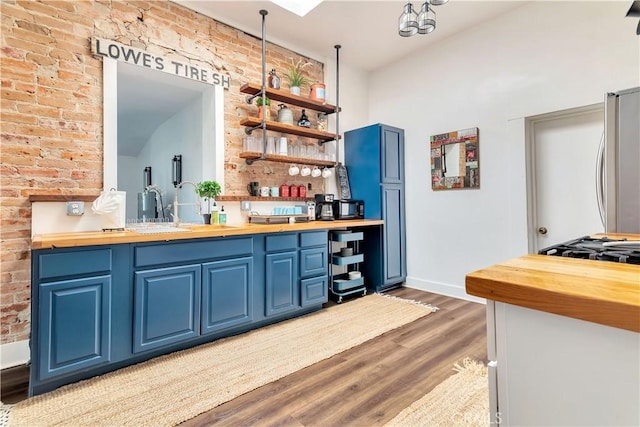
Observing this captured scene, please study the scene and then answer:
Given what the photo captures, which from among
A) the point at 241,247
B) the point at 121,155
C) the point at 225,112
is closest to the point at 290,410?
the point at 241,247

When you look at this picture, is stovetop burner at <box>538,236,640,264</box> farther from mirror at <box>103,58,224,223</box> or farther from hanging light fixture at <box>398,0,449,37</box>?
mirror at <box>103,58,224,223</box>

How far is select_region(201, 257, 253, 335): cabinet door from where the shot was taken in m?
2.38

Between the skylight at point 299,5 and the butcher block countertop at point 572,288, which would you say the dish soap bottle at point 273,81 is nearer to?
the skylight at point 299,5

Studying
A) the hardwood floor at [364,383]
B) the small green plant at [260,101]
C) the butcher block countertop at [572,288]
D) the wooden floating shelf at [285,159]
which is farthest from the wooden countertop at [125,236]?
the butcher block countertop at [572,288]

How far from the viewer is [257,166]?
3549mm

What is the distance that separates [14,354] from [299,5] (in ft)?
12.8

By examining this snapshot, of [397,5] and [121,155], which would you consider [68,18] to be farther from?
[121,155]

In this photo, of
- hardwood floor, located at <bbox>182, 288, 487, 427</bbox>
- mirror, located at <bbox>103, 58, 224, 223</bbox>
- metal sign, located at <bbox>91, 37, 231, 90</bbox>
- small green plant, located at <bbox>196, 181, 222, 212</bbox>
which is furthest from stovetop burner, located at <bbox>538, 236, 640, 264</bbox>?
metal sign, located at <bbox>91, 37, 231, 90</bbox>

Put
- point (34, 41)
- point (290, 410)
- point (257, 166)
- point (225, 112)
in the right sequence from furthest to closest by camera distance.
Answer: point (257, 166) < point (225, 112) < point (34, 41) < point (290, 410)

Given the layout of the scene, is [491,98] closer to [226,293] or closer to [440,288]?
[440,288]

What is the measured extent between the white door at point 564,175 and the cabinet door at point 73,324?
382cm

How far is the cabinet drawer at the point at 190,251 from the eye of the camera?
83.0 inches

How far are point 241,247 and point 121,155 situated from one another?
5477 millimetres

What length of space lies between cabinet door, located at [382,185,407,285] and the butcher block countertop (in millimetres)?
3030
